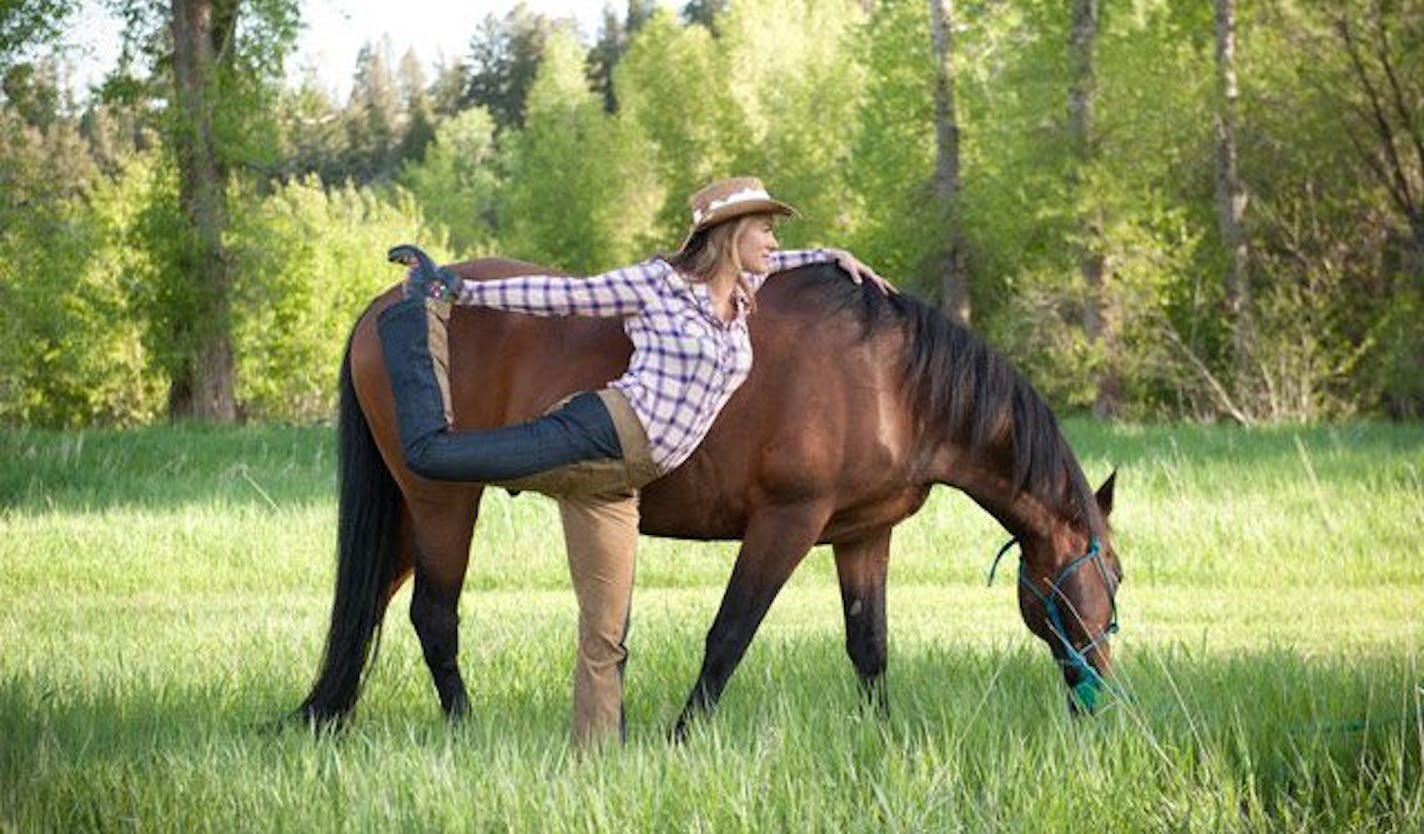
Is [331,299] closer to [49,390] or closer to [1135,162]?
[49,390]

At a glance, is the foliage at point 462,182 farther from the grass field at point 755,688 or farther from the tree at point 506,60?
the grass field at point 755,688

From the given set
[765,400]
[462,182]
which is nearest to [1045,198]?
[765,400]

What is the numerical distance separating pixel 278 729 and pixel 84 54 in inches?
548

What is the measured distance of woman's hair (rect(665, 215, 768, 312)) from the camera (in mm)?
5637

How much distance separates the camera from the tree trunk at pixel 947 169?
28.8 meters

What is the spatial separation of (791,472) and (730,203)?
3.20 ft

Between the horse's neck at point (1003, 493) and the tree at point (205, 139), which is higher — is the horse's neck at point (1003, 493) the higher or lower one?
the lower one

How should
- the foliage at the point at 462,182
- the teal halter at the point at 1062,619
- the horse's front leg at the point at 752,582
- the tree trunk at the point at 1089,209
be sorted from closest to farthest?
the horse's front leg at the point at 752,582, the teal halter at the point at 1062,619, the tree trunk at the point at 1089,209, the foliage at the point at 462,182

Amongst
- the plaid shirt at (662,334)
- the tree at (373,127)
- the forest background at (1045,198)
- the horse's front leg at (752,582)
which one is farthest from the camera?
the tree at (373,127)

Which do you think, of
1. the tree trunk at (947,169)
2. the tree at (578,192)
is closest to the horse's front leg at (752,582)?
the tree trunk at (947,169)

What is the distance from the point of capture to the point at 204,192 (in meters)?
21.9

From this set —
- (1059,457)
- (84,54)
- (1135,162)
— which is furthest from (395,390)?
(1135,162)

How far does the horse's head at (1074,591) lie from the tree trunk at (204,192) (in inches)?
657

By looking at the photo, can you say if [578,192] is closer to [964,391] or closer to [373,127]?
[373,127]
